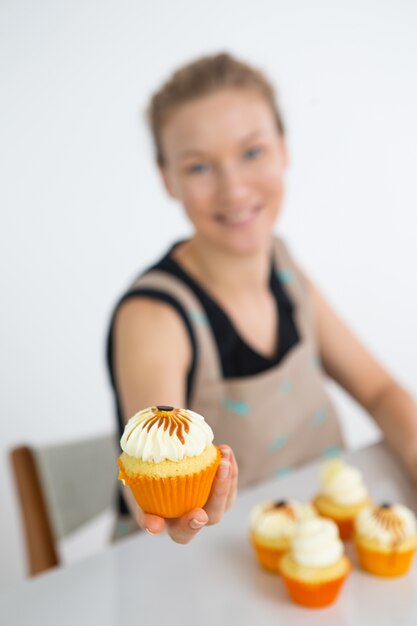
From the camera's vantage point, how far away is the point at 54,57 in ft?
4.27

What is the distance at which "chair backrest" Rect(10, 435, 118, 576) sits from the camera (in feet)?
2.86

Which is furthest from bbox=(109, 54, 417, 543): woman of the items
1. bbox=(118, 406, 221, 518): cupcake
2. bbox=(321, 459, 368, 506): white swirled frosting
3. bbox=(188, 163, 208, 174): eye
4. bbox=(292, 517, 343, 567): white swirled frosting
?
bbox=(118, 406, 221, 518): cupcake

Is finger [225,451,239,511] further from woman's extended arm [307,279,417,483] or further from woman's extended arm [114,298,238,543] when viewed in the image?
woman's extended arm [307,279,417,483]

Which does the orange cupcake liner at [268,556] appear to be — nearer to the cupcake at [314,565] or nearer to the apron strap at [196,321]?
the cupcake at [314,565]

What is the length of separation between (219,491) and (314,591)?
0.27m

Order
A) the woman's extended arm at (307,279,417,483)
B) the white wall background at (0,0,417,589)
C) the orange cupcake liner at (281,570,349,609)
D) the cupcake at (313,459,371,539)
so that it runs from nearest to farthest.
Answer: the orange cupcake liner at (281,570,349,609) → the cupcake at (313,459,371,539) → the woman's extended arm at (307,279,417,483) → the white wall background at (0,0,417,589)

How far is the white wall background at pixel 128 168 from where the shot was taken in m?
1.30

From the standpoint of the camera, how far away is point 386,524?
593 millimetres

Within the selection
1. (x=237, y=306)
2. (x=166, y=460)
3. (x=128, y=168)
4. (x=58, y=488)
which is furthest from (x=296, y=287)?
(x=166, y=460)

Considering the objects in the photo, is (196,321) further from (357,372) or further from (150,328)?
(357,372)

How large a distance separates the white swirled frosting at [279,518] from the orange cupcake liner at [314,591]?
0.17 feet

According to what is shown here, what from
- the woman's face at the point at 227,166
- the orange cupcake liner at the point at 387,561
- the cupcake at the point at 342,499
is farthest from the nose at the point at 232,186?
the orange cupcake liner at the point at 387,561

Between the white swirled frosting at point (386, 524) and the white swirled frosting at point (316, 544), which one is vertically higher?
the white swirled frosting at point (316, 544)

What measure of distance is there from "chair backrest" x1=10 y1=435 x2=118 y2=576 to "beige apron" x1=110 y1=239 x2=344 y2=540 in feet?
0.76
